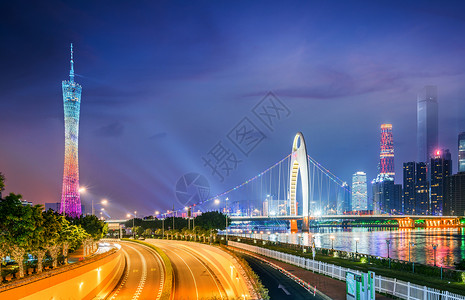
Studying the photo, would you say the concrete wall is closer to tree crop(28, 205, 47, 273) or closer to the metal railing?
tree crop(28, 205, 47, 273)

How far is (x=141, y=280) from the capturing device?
4209cm

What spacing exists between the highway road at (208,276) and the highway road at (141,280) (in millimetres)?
1734

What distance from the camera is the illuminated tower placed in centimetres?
9644

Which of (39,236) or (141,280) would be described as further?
(141,280)

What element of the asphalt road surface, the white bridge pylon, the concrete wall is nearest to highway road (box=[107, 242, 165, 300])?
the concrete wall

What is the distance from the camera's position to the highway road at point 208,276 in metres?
Result: 33.8

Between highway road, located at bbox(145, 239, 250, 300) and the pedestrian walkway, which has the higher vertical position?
the pedestrian walkway

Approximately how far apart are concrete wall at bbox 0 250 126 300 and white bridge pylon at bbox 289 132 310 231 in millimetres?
100105

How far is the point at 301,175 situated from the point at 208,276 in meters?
106

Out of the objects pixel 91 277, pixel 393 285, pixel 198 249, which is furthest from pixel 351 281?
pixel 198 249

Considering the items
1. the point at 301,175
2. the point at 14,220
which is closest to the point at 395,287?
the point at 14,220

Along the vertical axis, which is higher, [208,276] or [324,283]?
[324,283]

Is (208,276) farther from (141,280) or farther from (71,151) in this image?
(71,151)

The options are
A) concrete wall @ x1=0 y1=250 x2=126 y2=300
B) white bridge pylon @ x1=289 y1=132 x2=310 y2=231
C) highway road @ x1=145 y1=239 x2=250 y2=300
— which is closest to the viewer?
concrete wall @ x1=0 y1=250 x2=126 y2=300
